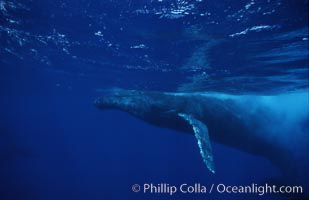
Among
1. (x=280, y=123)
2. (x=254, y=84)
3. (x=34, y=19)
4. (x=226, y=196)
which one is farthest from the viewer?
(x=226, y=196)

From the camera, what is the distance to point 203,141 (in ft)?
36.9

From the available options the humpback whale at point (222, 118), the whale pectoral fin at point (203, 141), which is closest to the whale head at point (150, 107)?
the humpback whale at point (222, 118)

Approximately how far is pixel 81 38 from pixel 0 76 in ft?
72.4

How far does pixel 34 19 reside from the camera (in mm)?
14016

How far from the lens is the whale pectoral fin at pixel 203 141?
10.5 metres

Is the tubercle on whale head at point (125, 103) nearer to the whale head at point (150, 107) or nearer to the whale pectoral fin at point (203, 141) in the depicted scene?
the whale head at point (150, 107)

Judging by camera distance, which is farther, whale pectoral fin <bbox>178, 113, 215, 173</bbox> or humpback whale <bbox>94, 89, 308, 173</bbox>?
humpback whale <bbox>94, 89, 308, 173</bbox>

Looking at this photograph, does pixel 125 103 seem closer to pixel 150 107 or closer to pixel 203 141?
pixel 150 107

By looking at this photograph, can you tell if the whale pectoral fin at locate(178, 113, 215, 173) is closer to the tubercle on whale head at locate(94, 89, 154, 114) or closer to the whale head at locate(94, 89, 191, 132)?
the whale head at locate(94, 89, 191, 132)

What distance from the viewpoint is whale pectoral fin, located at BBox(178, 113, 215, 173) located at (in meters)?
10.5

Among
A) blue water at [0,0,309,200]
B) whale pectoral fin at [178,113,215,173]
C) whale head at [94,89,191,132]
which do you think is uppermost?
blue water at [0,0,309,200]

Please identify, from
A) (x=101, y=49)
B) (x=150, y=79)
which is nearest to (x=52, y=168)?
(x=150, y=79)

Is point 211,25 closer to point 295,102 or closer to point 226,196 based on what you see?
point 295,102

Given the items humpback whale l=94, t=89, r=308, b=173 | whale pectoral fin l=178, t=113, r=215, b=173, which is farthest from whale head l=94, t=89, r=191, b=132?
whale pectoral fin l=178, t=113, r=215, b=173
